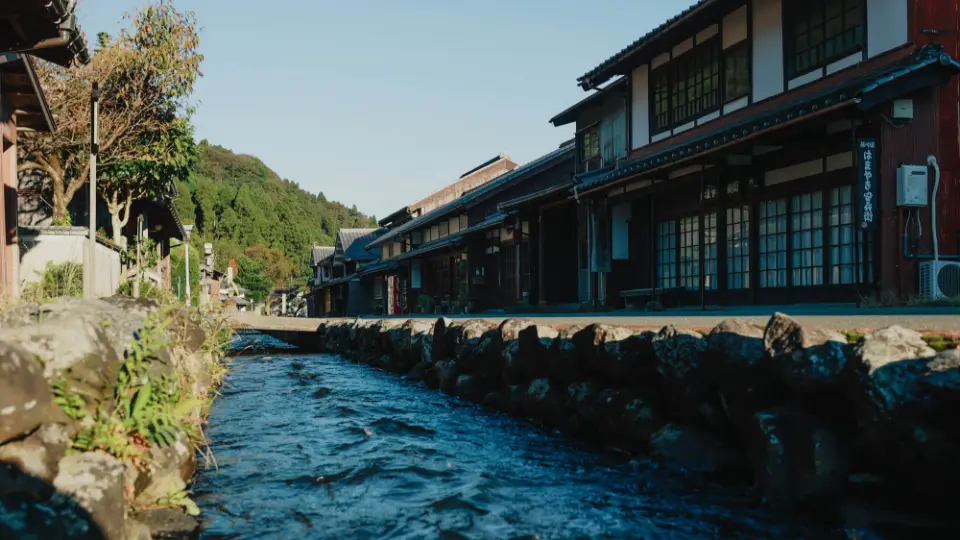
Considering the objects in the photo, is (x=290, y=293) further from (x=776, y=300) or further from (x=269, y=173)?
(x=776, y=300)

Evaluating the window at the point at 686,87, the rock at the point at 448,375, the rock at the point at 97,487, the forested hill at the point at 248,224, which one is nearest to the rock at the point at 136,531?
the rock at the point at 97,487

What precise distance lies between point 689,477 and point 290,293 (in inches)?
2735

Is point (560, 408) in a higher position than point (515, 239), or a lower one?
lower

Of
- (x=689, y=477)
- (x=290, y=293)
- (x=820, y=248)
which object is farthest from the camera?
(x=290, y=293)

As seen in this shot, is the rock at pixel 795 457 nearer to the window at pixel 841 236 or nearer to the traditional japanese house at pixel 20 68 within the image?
the window at pixel 841 236

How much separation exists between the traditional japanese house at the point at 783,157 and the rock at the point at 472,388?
14.2 feet

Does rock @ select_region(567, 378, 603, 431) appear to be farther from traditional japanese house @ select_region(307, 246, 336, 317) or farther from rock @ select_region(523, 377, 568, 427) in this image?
traditional japanese house @ select_region(307, 246, 336, 317)

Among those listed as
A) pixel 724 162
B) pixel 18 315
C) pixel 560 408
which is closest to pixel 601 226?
pixel 724 162

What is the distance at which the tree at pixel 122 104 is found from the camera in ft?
51.4

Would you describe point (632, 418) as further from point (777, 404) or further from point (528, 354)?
point (528, 354)

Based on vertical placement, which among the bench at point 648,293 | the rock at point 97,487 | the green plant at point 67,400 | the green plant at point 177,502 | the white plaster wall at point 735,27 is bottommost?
the green plant at point 177,502

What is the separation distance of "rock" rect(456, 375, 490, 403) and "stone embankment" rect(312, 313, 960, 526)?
1.37 meters

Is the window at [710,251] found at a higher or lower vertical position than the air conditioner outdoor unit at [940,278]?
higher

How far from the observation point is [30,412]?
291 cm
